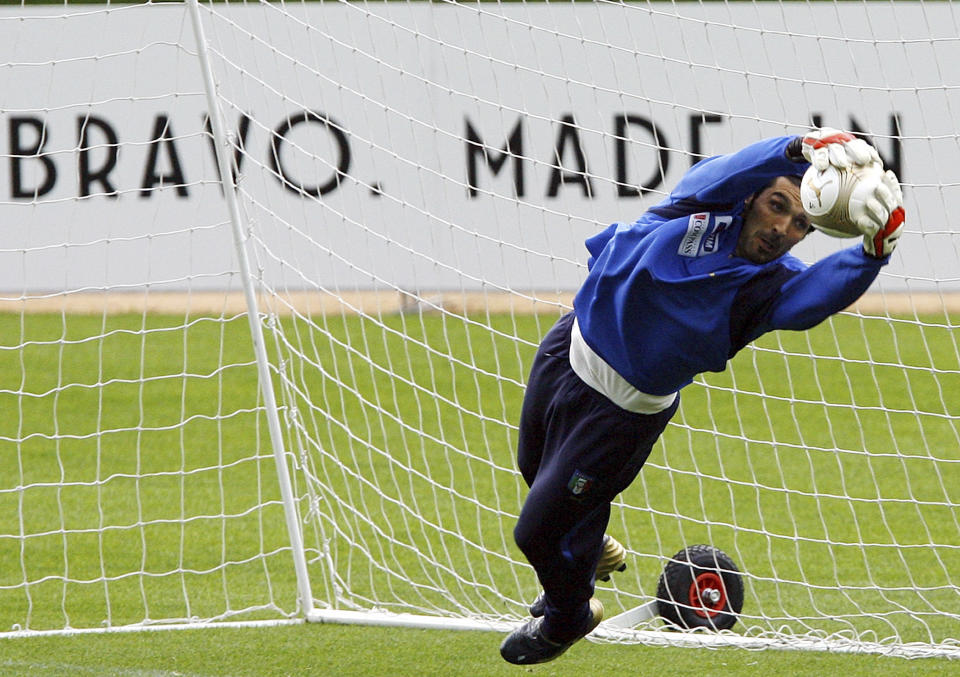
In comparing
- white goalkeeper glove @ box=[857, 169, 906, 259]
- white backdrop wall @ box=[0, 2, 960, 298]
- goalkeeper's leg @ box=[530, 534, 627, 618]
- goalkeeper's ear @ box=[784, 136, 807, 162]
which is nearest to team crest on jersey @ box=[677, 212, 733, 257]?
goalkeeper's ear @ box=[784, 136, 807, 162]

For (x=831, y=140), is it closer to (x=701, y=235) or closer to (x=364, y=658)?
(x=701, y=235)

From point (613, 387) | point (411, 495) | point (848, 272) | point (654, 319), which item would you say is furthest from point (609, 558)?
point (411, 495)

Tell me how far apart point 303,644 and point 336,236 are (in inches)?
286

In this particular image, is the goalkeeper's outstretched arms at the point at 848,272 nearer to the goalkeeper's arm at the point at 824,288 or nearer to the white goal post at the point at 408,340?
the goalkeeper's arm at the point at 824,288

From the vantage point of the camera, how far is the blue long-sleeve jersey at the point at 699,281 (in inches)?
120

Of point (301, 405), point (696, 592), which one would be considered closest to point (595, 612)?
point (696, 592)

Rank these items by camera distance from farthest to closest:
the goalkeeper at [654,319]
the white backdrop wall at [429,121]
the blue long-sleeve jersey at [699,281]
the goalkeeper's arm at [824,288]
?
the white backdrop wall at [429,121] < the blue long-sleeve jersey at [699,281] < the goalkeeper at [654,319] < the goalkeeper's arm at [824,288]

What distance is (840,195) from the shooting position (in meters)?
2.69

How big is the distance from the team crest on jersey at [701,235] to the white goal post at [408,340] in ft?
4.04

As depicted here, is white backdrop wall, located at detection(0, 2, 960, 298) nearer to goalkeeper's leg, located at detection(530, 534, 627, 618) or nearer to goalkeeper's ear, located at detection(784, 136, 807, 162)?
goalkeeper's leg, located at detection(530, 534, 627, 618)

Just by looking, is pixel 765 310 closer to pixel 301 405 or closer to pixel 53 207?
pixel 301 405

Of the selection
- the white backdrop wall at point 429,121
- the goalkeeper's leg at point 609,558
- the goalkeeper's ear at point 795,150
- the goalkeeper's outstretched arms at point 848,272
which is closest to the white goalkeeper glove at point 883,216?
the goalkeeper's outstretched arms at point 848,272

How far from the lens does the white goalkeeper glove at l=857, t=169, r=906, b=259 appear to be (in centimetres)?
265

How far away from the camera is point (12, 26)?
1125 centimetres
